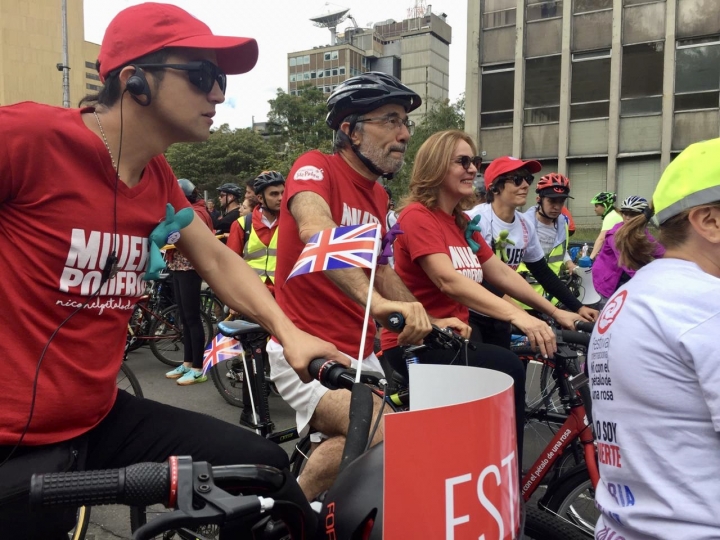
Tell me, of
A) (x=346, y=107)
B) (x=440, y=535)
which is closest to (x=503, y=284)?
(x=346, y=107)

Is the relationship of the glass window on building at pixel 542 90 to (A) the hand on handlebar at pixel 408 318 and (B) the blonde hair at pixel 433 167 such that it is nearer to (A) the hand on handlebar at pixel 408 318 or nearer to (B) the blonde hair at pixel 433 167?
(B) the blonde hair at pixel 433 167

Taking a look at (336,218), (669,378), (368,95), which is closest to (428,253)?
(336,218)

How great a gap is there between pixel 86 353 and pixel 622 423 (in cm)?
142

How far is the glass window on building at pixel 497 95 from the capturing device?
97.4ft

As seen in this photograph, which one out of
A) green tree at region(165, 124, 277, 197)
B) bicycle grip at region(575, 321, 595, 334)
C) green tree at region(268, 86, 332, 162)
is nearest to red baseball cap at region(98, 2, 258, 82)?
bicycle grip at region(575, 321, 595, 334)

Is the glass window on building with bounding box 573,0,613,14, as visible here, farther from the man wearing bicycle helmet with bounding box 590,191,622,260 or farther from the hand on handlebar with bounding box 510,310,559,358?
the hand on handlebar with bounding box 510,310,559,358

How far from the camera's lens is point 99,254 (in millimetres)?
1729

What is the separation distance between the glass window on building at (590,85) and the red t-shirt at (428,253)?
2730 cm

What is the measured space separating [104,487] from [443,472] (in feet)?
1.93

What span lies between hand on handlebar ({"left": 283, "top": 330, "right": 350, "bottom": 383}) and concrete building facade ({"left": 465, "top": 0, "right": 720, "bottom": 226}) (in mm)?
27109

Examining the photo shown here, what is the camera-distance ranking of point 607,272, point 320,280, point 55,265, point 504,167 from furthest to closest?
point 504,167, point 607,272, point 320,280, point 55,265

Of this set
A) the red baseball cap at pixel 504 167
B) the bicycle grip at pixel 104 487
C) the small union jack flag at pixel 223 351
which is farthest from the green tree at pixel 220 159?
the bicycle grip at pixel 104 487

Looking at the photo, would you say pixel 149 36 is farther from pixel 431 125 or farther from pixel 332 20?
pixel 332 20

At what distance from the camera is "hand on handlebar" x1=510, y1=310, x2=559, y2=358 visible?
2744mm
